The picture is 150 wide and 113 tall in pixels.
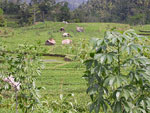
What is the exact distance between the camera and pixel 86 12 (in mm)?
68938

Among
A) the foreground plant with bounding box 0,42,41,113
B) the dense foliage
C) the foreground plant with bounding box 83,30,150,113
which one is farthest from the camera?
the dense foliage

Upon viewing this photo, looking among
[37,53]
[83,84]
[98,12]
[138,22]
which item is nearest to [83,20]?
[98,12]

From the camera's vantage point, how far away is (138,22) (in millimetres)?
59531

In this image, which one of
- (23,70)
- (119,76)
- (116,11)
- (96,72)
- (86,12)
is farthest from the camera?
(116,11)

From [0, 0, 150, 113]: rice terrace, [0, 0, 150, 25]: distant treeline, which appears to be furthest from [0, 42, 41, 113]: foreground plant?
[0, 0, 150, 25]: distant treeline

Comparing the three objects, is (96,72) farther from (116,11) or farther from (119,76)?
(116,11)

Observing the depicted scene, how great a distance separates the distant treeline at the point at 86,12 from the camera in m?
59.7

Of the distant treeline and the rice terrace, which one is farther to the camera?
the distant treeline

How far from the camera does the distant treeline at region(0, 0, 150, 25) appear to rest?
59719mm

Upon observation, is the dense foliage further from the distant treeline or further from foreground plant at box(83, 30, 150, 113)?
foreground plant at box(83, 30, 150, 113)

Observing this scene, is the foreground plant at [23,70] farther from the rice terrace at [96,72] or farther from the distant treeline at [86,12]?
the distant treeline at [86,12]

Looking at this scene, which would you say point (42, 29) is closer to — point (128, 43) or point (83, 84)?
point (83, 84)

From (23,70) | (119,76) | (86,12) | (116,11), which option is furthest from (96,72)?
(116,11)

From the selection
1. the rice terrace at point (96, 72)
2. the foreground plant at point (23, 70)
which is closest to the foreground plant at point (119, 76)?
the rice terrace at point (96, 72)
